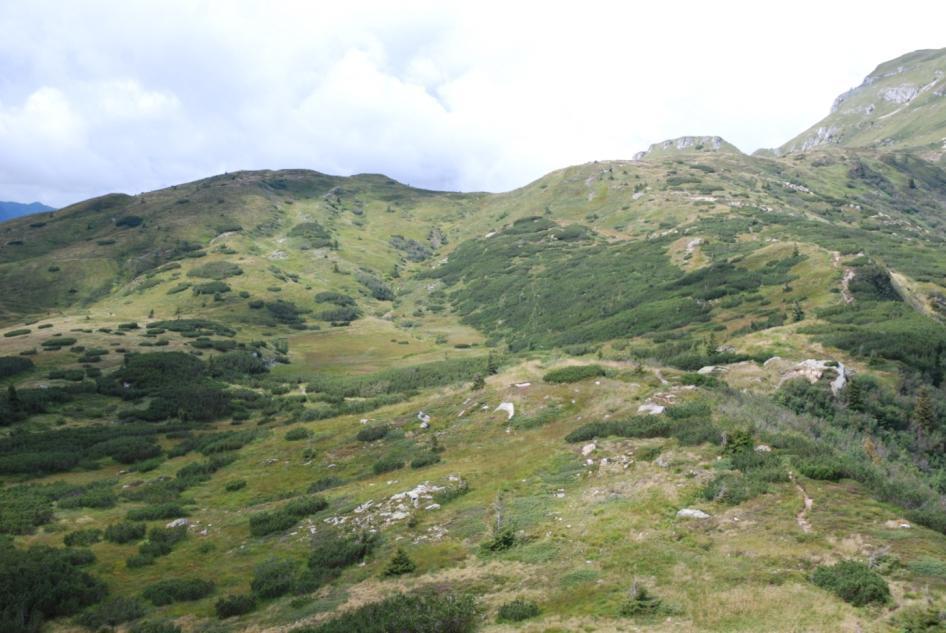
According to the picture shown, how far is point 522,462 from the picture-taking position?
2784cm

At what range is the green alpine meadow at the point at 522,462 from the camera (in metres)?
15.7

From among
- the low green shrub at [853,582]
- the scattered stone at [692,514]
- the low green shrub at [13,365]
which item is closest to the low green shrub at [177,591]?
the scattered stone at [692,514]

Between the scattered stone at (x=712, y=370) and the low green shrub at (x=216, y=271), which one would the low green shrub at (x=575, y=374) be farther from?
the low green shrub at (x=216, y=271)

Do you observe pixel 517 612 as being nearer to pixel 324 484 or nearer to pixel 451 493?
pixel 451 493

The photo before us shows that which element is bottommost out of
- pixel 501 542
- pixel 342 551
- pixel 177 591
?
pixel 177 591

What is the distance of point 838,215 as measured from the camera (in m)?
133

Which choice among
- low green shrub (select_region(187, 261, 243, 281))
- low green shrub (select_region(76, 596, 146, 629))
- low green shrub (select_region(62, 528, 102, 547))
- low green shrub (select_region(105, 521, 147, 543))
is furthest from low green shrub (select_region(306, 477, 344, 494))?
low green shrub (select_region(187, 261, 243, 281))

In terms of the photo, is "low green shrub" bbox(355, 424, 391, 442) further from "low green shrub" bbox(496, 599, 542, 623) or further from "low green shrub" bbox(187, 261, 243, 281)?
"low green shrub" bbox(187, 261, 243, 281)

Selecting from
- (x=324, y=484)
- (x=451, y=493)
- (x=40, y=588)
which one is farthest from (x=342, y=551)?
(x=40, y=588)

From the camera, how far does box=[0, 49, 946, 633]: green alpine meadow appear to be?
15.7m

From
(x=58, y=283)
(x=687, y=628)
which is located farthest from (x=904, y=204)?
(x=58, y=283)

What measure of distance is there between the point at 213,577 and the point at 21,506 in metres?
17.3

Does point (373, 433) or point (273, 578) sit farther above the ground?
point (373, 433)

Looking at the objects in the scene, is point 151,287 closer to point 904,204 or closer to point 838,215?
point 838,215
